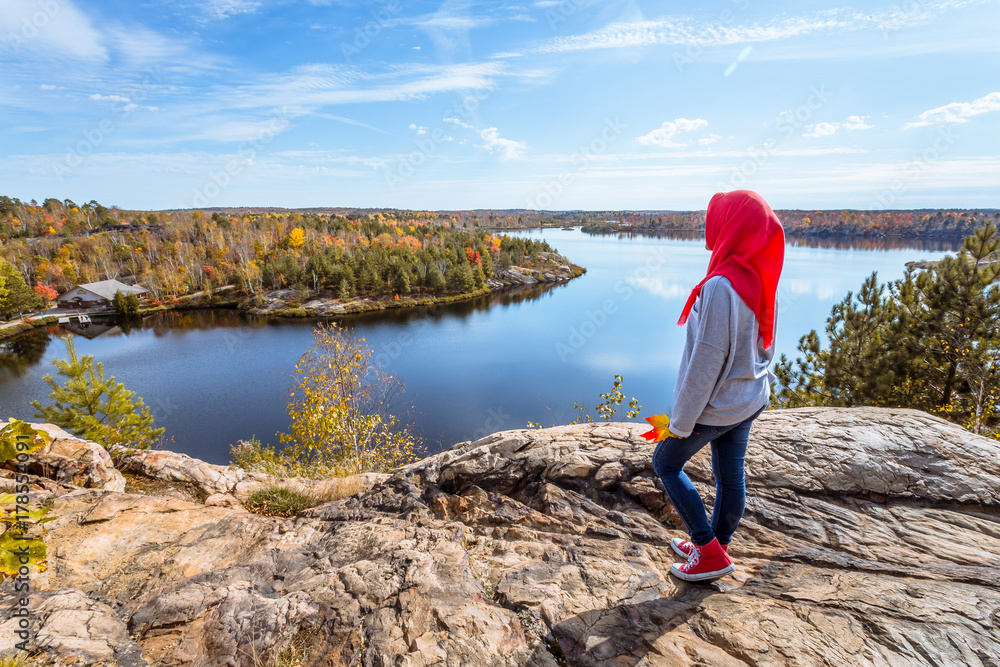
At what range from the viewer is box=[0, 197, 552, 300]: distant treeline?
51.5m

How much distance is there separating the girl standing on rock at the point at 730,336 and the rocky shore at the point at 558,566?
74cm

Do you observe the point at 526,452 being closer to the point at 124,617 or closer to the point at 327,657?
the point at 327,657

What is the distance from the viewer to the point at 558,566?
257 centimetres

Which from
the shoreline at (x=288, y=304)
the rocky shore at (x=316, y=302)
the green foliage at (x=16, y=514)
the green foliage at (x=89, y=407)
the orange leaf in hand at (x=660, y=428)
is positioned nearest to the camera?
the green foliage at (x=16, y=514)

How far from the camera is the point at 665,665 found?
1771 mm

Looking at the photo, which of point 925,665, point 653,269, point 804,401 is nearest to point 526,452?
point 925,665

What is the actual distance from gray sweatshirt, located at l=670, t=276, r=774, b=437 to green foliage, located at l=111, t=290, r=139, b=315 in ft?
194

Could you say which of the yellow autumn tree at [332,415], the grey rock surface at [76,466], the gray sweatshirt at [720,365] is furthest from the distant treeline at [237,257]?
the gray sweatshirt at [720,365]

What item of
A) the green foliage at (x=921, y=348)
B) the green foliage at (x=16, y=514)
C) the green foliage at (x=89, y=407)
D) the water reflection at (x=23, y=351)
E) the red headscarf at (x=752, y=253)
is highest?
the red headscarf at (x=752, y=253)

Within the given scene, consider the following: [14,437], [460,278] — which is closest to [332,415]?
[14,437]

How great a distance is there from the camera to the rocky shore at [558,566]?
1.90 metres

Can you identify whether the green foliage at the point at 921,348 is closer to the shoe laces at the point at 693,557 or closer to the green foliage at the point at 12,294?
the shoe laces at the point at 693,557

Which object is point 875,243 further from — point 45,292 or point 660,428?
point 45,292

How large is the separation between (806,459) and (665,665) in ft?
7.36
